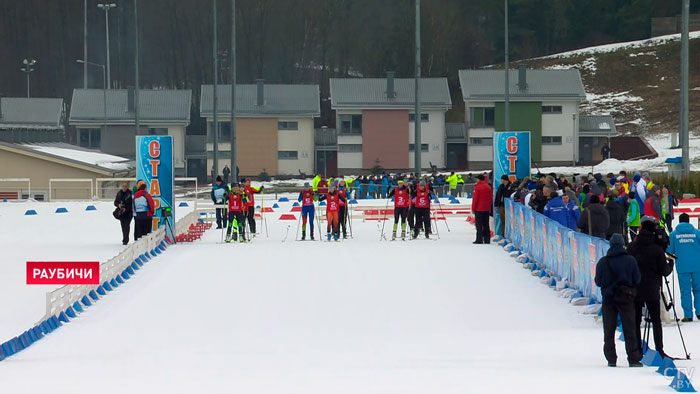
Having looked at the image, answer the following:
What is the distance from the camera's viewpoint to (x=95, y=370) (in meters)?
14.1

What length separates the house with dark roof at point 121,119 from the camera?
8631 centimetres

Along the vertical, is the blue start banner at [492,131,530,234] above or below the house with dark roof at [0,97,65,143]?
below

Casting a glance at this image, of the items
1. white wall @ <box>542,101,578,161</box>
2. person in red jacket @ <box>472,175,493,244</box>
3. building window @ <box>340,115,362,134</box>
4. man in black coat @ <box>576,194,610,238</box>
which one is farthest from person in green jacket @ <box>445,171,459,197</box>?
man in black coat @ <box>576,194,610,238</box>

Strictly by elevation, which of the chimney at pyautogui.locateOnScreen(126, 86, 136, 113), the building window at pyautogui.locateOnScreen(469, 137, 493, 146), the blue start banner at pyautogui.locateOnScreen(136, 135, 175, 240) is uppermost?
the chimney at pyautogui.locateOnScreen(126, 86, 136, 113)

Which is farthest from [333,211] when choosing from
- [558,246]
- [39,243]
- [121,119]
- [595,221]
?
[121,119]

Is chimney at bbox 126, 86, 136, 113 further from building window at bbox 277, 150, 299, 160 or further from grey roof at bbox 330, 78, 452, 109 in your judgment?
grey roof at bbox 330, 78, 452, 109

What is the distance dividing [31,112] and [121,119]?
1483 cm

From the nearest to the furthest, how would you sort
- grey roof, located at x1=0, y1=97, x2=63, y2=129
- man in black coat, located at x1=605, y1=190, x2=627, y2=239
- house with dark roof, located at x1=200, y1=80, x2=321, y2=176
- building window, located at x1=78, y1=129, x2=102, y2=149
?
man in black coat, located at x1=605, y1=190, x2=627, y2=239, house with dark roof, located at x1=200, y1=80, x2=321, y2=176, building window, located at x1=78, y1=129, x2=102, y2=149, grey roof, located at x1=0, y1=97, x2=63, y2=129

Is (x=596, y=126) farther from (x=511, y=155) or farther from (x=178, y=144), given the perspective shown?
(x=511, y=155)

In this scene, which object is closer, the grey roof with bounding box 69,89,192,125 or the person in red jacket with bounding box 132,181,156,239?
the person in red jacket with bounding box 132,181,156,239

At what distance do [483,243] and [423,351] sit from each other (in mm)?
16271

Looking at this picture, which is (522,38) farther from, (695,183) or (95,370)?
(95,370)

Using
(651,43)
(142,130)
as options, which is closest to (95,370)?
(142,130)

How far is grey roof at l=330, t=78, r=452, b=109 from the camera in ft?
278
